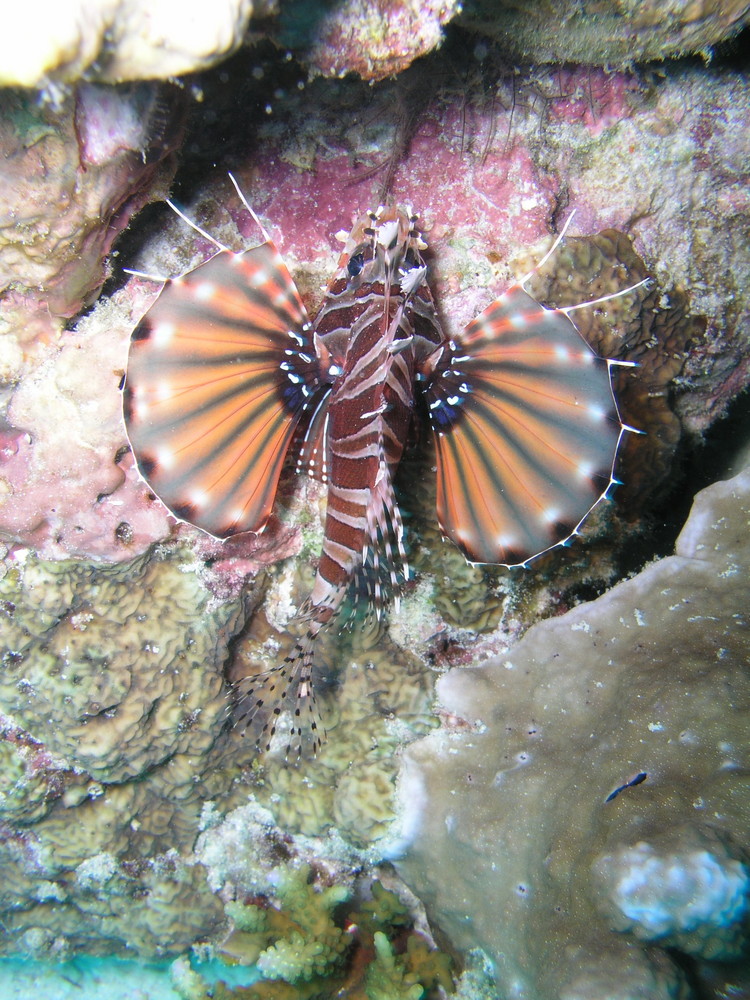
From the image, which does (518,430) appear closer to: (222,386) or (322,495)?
(322,495)

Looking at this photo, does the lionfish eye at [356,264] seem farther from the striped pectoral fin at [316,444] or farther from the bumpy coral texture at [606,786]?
the bumpy coral texture at [606,786]

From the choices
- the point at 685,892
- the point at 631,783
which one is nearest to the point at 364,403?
the point at 631,783

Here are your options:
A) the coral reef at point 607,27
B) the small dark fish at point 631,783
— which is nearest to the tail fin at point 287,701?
the small dark fish at point 631,783

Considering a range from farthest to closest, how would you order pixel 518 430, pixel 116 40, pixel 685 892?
1. pixel 518 430
2. pixel 685 892
3. pixel 116 40

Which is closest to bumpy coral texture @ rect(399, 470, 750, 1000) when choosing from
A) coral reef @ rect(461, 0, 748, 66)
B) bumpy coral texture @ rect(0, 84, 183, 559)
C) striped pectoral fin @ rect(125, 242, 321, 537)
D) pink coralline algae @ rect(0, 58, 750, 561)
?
pink coralline algae @ rect(0, 58, 750, 561)

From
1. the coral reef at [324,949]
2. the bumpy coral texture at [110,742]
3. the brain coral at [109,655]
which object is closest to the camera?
the brain coral at [109,655]

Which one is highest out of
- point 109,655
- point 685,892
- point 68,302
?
point 68,302

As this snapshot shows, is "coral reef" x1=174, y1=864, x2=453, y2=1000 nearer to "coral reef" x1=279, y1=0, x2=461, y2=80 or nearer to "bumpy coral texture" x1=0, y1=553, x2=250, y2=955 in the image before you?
"bumpy coral texture" x1=0, y1=553, x2=250, y2=955

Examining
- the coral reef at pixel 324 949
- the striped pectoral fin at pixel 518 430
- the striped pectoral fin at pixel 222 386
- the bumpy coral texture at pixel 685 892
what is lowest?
the coral reef at pixel 324 949
